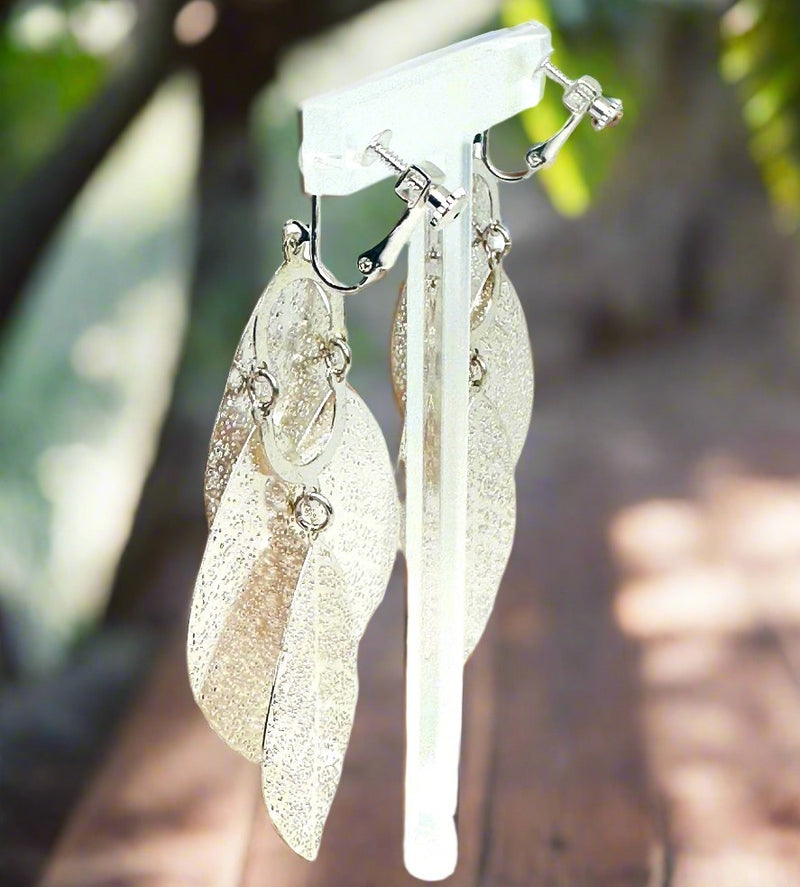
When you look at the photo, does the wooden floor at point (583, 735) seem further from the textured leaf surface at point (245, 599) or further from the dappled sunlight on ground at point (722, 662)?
the textured leaf surface at point (245, 599)

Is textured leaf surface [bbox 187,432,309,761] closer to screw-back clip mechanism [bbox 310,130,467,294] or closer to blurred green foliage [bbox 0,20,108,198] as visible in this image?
screw-back clip mechanism [bbox 310,130,467,294]

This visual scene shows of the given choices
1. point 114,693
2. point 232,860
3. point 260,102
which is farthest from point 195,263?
point 232,860

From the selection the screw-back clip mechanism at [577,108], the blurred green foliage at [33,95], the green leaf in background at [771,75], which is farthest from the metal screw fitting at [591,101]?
the green leaf in background at [771,75]

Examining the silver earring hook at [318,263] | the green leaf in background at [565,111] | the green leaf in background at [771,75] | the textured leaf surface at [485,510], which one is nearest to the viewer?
the silver earring hook at [318,263]

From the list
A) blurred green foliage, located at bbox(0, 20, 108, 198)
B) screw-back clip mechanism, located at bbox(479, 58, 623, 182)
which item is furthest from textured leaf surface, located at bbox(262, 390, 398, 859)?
blurred green foliage, located at bbox(0, 20, 108, 198)

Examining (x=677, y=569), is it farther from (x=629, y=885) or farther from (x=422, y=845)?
(x=422, y=845)

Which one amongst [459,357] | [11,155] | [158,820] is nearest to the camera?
[459,357]
